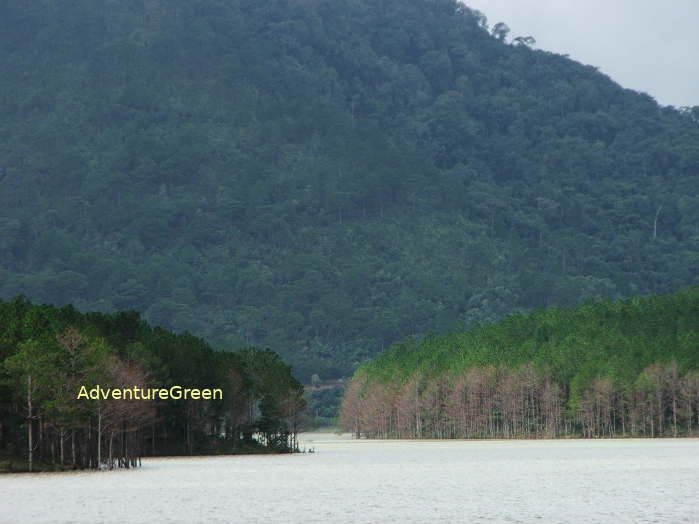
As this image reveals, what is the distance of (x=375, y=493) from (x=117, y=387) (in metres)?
30.8

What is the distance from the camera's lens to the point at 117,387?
98.8m

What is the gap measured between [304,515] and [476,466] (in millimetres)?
48647

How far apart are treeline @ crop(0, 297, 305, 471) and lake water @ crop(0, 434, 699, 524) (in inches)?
172

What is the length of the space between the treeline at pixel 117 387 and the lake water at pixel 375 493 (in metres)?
4.38

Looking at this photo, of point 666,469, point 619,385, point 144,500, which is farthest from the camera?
point 619,385

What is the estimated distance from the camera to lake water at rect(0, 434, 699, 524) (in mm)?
59156

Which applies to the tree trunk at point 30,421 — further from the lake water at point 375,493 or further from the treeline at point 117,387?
the lake water at point 375,493

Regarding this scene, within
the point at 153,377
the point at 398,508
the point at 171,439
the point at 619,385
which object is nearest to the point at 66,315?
the point at 153,377

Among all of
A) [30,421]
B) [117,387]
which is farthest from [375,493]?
[117,387]

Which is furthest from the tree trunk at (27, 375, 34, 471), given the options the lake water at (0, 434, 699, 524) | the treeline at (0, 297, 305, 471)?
the lake water at (0, 434, 699, 524)

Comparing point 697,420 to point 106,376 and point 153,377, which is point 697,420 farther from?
point 106,376

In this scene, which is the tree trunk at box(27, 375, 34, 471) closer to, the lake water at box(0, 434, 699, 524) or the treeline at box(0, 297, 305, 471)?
the treeline at box(0, 297, 305, 471)

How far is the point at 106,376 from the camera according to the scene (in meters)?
96.3

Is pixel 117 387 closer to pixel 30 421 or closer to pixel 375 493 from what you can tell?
pixel 30 421
